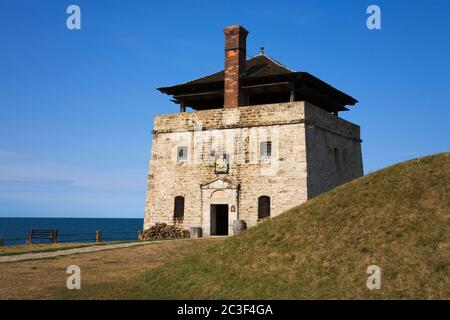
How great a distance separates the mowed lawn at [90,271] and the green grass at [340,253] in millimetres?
287

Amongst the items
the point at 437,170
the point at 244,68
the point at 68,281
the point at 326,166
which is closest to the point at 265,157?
the point at 326,166

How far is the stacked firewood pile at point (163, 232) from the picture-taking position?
2862cm

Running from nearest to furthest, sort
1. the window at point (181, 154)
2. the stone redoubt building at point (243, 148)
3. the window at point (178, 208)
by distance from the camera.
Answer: the stone redoubt building at point (243, 148)
the window at point (178, 208)
the window at point (181, 154)

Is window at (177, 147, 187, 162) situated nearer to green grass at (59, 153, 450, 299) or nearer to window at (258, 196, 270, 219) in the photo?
window at (258, 196, 270, 219)

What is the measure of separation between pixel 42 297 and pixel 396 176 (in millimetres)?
12330

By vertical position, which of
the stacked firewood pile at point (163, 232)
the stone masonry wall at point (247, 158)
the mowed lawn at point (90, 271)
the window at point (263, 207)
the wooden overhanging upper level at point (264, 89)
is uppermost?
the wooden overhanging upper level at point (264, 89)

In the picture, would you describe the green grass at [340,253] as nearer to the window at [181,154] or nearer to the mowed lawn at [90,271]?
the mowed lawn at [90,271]

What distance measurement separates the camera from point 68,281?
535 inches

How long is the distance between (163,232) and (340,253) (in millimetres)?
17836

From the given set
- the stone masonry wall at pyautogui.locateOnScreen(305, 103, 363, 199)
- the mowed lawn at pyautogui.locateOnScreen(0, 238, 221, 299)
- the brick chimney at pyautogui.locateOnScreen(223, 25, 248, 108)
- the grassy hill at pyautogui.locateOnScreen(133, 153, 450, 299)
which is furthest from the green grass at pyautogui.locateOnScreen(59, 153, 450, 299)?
the brick chimney at pyautogui.locateOnScreen(223, 25, 248, 108)

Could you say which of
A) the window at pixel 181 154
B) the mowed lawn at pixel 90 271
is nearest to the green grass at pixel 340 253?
the mowed lawn at pixel 90 271

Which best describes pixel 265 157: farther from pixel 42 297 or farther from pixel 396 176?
pixel 42 297
